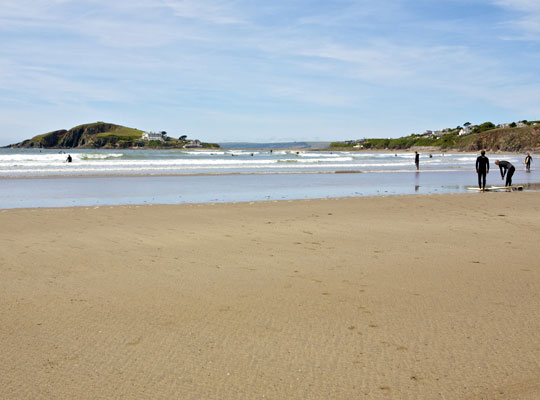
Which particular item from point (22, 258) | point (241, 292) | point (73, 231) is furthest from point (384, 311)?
point (73, 231)

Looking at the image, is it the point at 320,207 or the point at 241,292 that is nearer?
the point at 241,292

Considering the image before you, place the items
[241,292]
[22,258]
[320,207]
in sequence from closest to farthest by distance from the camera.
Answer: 1. [241,292]
2. [22,258]
3. [320,207]

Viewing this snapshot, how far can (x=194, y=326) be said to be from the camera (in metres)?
4.59

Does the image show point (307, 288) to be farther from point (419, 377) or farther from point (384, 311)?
point (419, 377)

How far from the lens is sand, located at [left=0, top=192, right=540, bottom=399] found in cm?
352

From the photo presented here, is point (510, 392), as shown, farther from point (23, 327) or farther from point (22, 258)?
point (22, 258)

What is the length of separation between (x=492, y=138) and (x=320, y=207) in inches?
4984

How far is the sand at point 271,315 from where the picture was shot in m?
3.52

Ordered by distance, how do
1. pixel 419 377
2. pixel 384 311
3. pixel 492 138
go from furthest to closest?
1. pixel 492 138
2. pixel 384 311
3. pixel 419 377

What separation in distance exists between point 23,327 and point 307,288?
302cm

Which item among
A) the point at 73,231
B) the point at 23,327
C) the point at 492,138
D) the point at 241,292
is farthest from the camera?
the point at 492,138

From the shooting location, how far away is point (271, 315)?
4887 millimetres

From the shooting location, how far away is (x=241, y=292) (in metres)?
5.68

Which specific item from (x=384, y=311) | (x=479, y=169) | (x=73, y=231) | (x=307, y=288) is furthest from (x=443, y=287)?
(x=479, y=169)
